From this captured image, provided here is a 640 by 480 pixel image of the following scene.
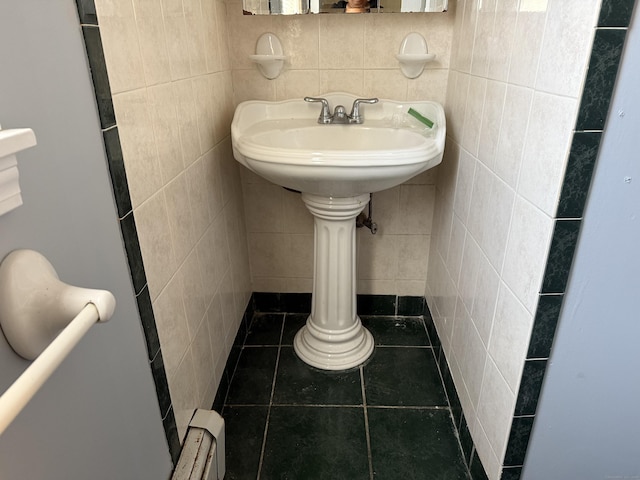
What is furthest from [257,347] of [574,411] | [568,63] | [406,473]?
[568,63]

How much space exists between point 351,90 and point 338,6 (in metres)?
0.26

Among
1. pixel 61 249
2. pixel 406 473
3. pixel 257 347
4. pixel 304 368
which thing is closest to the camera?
pixel 61 249

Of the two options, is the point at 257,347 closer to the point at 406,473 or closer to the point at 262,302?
the point at 262,302

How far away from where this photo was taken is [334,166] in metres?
1.07

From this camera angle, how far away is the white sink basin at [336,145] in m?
1.08

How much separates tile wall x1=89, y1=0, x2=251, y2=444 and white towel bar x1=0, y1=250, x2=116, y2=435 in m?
0.26

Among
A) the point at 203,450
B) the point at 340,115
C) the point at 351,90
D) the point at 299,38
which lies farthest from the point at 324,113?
the point at 203,450

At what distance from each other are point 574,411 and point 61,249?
3.33ft

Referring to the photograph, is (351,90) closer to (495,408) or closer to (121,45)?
(121,45)

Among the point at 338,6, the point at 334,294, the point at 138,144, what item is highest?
the point at 338,6

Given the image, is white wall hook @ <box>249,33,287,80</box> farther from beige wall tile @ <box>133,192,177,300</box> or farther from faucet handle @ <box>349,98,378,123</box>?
beige wall tile @ <box>133,192,177,300</box>

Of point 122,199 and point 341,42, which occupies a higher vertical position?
point 341,42

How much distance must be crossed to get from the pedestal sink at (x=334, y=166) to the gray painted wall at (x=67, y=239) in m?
0.50

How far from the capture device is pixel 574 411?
0.94m
